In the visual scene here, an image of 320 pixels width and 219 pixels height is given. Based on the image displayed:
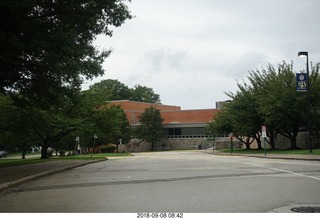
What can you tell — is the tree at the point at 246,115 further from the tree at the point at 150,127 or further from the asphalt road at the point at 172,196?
the asphalt road at the point at 172,196

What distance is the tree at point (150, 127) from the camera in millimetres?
74312

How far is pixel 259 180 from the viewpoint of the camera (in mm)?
12445

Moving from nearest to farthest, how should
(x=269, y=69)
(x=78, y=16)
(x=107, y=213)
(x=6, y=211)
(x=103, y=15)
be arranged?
(x=107, y=213), (x=6, y=211), (x=78, y=16), (x=103, y=15), (x=269, y=69)

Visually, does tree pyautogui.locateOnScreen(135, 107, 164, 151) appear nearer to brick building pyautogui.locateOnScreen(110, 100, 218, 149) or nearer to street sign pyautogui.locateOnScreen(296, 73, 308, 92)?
brick building pyautogui.locateOnScreen(110, 100, 218, 149)

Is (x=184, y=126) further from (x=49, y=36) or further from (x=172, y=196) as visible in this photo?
(x=172, y=196)

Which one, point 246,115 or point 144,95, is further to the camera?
point 144,95

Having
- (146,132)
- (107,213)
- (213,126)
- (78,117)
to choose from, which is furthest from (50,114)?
(146,132)

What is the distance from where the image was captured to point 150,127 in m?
74.3

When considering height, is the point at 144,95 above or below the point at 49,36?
above

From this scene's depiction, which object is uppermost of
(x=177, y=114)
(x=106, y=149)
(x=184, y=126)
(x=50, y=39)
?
(x=177, y=114)

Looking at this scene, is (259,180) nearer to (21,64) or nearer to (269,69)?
(21,64)

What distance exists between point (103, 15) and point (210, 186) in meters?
10.4

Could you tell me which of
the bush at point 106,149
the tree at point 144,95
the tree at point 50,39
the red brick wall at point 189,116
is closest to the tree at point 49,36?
the tree at point 50,39

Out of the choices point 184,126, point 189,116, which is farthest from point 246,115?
point 189,116
